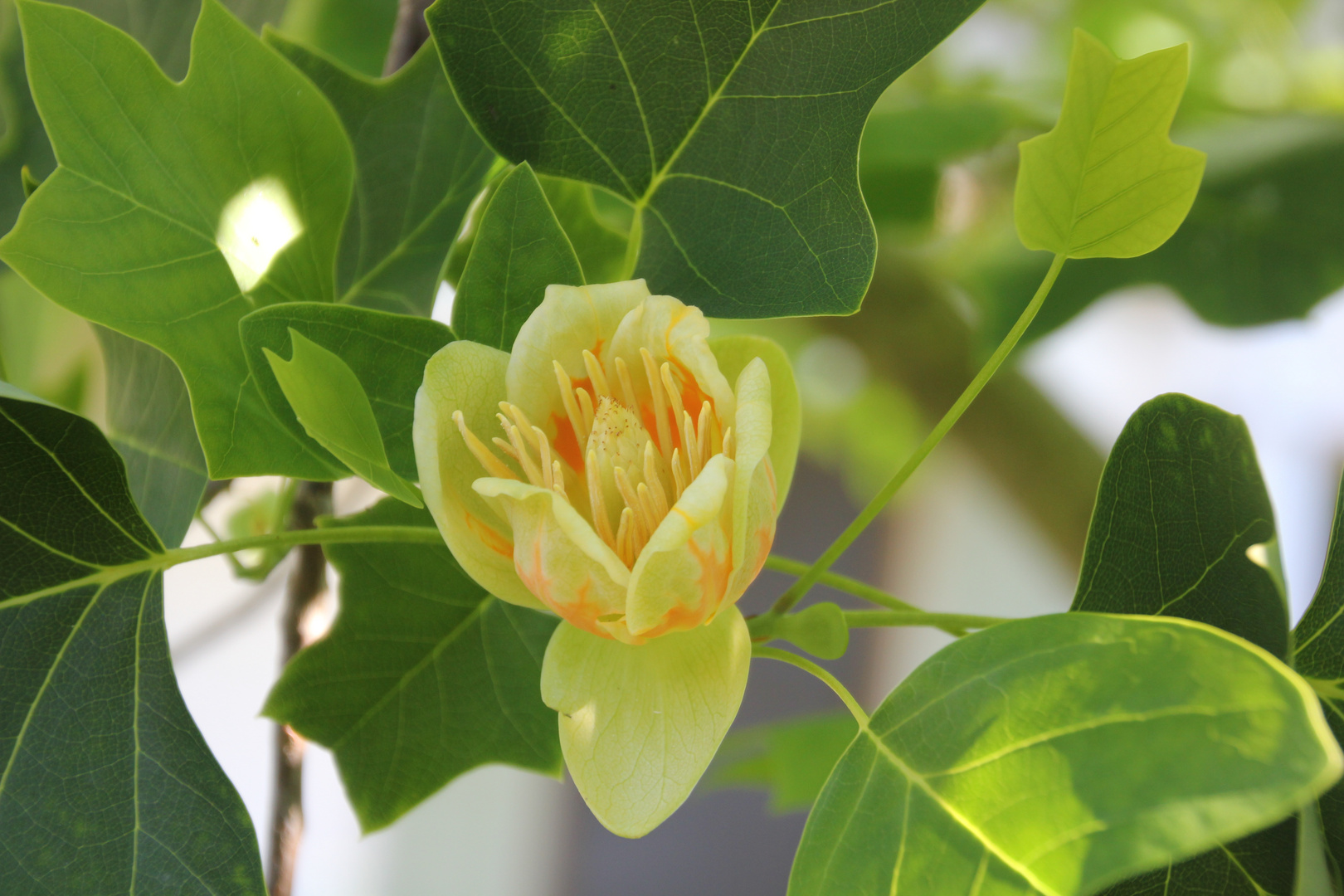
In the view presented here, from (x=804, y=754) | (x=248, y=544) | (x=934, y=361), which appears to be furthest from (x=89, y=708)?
(x=934, y=361)

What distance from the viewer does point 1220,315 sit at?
64 centimetres

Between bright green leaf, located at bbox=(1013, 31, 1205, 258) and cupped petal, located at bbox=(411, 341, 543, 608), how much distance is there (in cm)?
13

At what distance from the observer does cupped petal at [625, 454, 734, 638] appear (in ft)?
0.61

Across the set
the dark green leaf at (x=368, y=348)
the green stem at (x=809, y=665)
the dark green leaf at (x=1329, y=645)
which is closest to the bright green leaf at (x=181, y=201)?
the dark green leaf at (x=368, y=348)

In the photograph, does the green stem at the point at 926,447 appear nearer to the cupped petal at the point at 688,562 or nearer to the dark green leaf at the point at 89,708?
the cupped petal at the point at 688,562

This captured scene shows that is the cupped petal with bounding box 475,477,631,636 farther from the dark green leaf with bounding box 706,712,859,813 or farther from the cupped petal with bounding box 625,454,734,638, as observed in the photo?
the dark green leaf with bounding box 706,712,859,813

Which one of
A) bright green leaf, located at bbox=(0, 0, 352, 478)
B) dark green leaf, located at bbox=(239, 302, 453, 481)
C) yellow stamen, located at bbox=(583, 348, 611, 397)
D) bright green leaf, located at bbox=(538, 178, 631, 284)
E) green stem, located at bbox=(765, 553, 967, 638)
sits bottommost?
green stem, located at bbox=(765, 553, 967, 638)

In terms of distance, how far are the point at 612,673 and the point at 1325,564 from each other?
194 mm

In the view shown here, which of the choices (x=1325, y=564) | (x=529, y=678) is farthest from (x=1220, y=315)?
(x=529, y=678)

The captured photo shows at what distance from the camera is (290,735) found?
34cm

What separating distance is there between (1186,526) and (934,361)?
58 cm

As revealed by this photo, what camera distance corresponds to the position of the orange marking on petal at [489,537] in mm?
219

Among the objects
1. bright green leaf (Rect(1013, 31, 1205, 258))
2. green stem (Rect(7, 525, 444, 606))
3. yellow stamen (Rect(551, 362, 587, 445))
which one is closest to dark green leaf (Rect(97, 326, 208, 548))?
green stem (Rect(7, 525, 444, 606))

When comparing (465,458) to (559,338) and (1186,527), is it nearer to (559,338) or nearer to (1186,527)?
(559,338)
